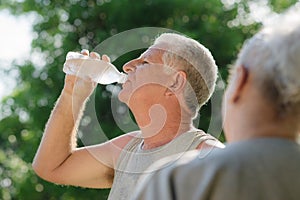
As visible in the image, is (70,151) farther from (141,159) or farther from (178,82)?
(178,82)

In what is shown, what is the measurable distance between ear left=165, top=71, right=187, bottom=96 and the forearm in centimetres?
33

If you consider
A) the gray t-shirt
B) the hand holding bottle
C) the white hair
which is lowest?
the hand holding bottle

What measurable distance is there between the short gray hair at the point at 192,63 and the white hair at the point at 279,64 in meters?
0.93

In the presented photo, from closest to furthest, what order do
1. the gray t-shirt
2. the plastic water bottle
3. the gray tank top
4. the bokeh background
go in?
the gray t-shirt < the gray tank top < the plastic water bottle < the bokeh background

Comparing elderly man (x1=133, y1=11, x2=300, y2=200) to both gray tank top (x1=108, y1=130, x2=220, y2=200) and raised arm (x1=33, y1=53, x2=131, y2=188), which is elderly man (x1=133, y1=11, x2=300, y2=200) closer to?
gray tank top (x1=108, y1=130, x2=220, y2=200)

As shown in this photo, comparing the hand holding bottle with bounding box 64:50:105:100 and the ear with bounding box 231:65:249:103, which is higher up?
the ear with bounding box 231:65:249:103

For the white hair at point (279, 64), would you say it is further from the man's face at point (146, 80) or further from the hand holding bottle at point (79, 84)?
the hand holding bottle at point (79, 84)

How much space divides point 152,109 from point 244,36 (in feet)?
18.1

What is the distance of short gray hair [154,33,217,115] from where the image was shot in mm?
2230

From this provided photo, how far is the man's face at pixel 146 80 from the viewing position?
221cm

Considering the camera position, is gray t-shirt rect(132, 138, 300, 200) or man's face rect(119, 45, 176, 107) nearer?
gray t-shirt rect(132, 138, 300, 200)

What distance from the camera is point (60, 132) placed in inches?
94.3

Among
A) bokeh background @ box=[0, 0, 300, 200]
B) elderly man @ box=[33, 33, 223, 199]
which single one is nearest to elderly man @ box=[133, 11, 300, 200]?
elderly man @ box=[33, 33, 223, 199]

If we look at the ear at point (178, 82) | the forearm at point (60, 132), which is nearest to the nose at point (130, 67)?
the ear at point (178, 82)
